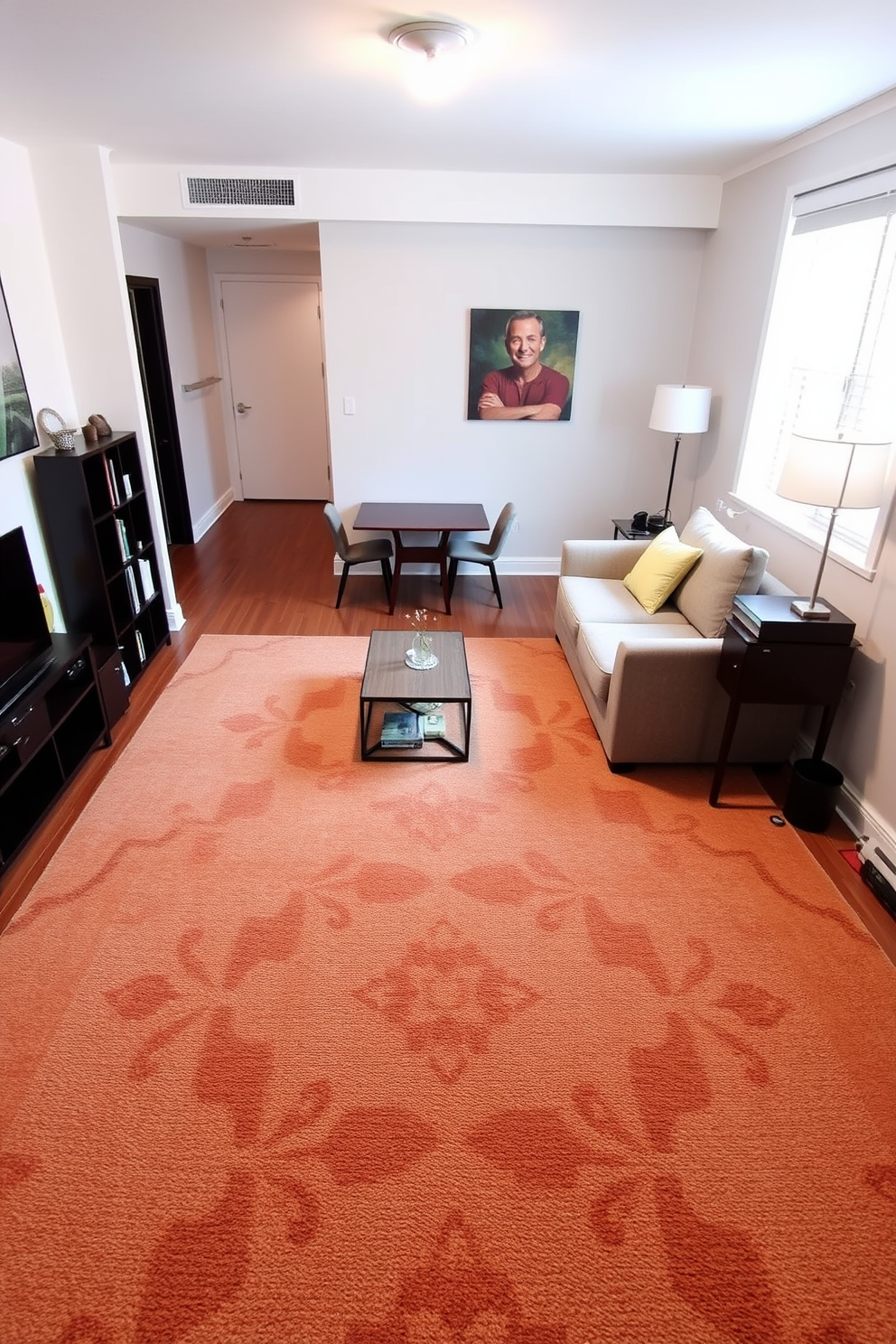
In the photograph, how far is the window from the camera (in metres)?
3.04

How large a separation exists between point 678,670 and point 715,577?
0.65 m

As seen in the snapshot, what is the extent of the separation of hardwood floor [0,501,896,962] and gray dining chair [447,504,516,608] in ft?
0.76

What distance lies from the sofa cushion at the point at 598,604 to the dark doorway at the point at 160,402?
3244 millimetres

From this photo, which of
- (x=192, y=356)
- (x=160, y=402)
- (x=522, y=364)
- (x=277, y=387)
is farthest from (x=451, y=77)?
(x=277, y=387)

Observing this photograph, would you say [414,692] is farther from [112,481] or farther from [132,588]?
[112,481]

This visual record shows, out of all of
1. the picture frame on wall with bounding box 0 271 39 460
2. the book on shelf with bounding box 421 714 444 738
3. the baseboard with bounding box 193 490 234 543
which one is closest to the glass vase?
the book on shelf with bounding box 421 714 444 738

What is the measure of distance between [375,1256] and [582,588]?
10.8 ft

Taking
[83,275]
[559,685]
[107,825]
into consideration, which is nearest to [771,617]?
[559,685]

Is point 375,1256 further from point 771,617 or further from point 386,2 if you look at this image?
point 386,2

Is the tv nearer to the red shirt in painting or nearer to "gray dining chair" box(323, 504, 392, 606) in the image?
"gray dining chair" box(323, 504, 392, 606)

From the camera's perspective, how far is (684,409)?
14.7 feet

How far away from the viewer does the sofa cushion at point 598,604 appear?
392 centimetres

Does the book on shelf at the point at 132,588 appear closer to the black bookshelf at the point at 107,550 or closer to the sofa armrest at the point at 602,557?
→ the black bookshelf at the point at 107,550

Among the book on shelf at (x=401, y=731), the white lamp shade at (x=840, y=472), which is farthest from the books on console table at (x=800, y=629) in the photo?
the book on shelf at (x=401, y=731)
